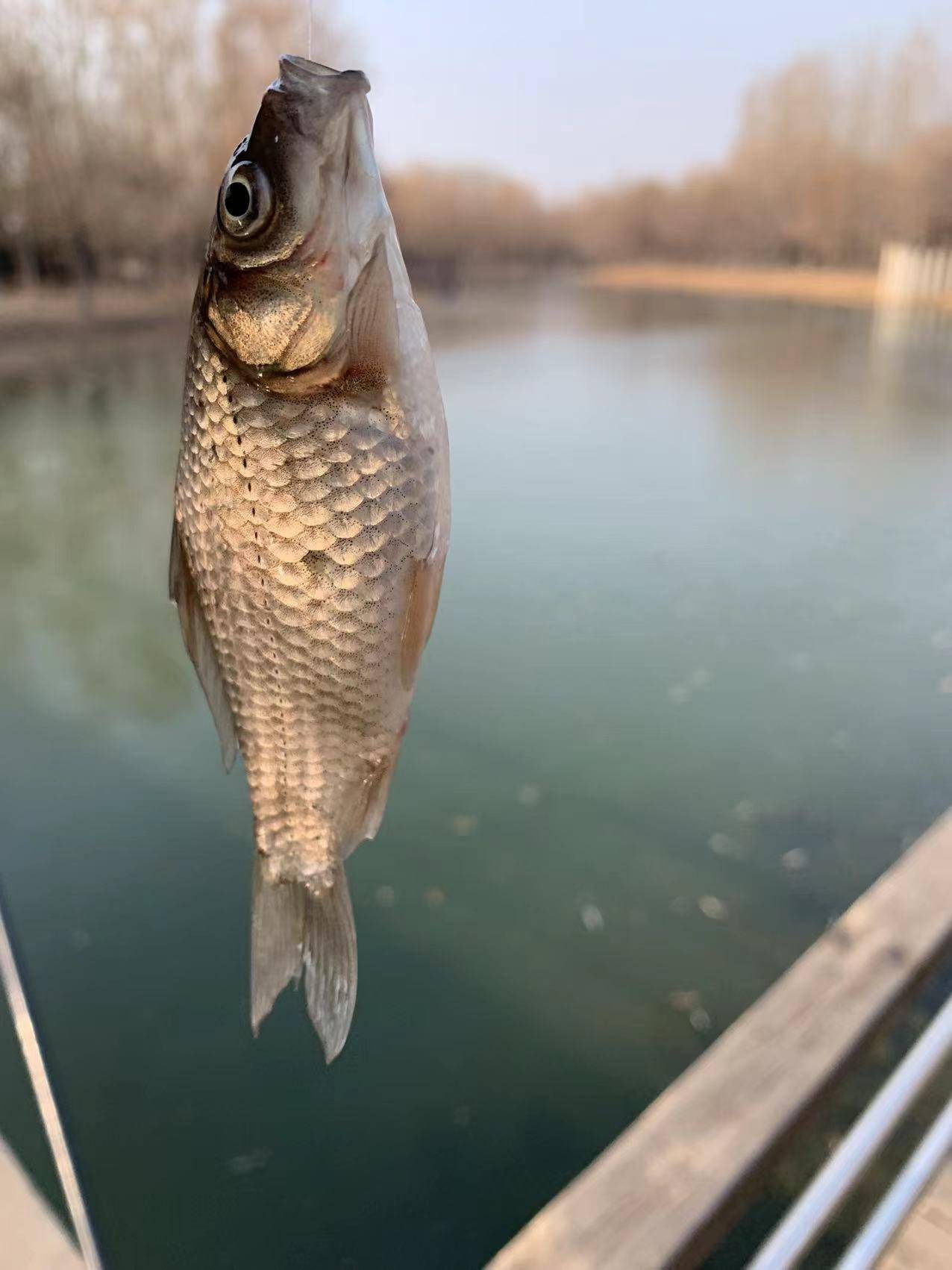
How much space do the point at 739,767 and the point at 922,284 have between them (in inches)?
1198

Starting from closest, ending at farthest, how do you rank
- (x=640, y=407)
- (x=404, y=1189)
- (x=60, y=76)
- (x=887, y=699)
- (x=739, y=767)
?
(x=404, y=1189) → (x=739, y=767) → (x=887, y=699) → (x=640, y=407) → (x=60, y=76)

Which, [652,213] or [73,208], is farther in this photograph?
[652,213]

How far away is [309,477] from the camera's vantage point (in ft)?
2.29

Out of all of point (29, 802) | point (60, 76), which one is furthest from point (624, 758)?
point (60, 76)

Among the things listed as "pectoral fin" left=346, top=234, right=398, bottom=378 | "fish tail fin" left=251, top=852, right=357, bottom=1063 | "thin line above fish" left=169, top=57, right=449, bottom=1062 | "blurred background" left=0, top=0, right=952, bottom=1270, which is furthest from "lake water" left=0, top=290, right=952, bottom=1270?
Result: "pectoral fin" left=346, top=234, right=398, bottom=378

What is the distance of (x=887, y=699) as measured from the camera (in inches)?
158

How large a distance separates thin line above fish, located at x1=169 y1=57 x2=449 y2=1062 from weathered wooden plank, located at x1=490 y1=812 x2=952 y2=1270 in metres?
0.86

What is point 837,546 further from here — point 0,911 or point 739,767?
point 0,911

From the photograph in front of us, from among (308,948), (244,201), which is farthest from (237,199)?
(308,948)

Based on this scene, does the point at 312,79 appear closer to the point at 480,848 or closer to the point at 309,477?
the point at 309,477

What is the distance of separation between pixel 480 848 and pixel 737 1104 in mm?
1600

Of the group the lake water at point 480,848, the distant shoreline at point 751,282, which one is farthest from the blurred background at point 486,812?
the distant shoreline at point 751,282

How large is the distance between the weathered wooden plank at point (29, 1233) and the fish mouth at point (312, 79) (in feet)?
5.49

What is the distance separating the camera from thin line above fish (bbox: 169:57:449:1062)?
66cm
